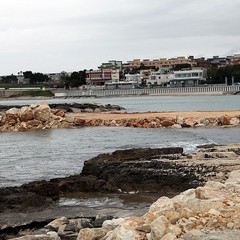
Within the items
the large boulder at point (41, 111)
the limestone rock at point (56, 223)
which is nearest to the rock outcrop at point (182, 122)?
the large boulder at point (41, 111)

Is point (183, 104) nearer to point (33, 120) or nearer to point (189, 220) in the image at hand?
point (33, 120)

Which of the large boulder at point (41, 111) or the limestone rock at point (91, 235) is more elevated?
the limestone rock at point (91, 235)

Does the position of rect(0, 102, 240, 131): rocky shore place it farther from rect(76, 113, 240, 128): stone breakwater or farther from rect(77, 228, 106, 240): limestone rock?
rect(77, 228, 106, 240): limestone rock

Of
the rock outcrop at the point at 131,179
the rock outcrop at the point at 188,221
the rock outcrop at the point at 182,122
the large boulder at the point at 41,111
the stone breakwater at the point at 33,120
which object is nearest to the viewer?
the rock outcrop at the point at 188,221

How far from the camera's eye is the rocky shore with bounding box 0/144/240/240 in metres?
7.52

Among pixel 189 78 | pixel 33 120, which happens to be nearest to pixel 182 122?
pixel 33 120

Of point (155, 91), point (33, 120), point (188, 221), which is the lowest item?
point (155, 91)

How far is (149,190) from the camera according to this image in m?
15.2

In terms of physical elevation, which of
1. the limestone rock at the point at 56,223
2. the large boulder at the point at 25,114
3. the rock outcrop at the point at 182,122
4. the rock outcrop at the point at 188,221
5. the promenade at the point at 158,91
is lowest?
the promenade at the point at 158,91

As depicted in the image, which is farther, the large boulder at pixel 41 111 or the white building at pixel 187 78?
the white building at pixel 187 78

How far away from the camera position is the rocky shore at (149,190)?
7516 mm

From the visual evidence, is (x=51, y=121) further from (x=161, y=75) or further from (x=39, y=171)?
(x=161, y=75)

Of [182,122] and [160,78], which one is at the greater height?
[160,78]

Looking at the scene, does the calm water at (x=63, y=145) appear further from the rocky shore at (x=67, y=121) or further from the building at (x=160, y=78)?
the building at (x=160, y=78)
